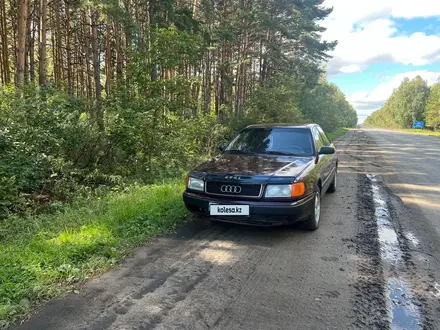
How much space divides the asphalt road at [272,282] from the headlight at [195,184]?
673mm

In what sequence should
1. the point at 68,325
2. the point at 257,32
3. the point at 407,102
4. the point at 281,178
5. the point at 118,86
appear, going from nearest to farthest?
the point at 68,325
the point at 281,178
the point at 118,86
the point at 257,32
the point at 407,102

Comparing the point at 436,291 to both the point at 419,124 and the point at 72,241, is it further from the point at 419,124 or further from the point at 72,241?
the point at 419,124

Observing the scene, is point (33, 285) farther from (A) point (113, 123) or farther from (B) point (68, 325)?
(A) point (113, 123)

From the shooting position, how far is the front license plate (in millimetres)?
4133

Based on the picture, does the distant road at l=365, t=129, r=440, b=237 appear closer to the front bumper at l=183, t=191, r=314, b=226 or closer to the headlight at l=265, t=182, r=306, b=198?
the front bumper at l=183, t=191, r=314, b=226

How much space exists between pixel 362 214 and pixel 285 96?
41.8 feet

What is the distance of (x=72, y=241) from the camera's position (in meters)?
3.84

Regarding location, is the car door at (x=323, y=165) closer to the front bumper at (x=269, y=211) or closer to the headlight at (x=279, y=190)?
the front bumper at (x=269, y=211)

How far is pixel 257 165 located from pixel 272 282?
6.20 feet

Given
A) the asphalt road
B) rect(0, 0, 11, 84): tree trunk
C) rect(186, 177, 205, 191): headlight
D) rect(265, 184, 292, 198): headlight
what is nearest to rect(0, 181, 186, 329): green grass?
the asphalt road

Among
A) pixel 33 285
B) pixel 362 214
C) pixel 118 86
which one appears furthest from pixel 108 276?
pixel 118 86

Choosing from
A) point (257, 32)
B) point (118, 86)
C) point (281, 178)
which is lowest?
point (281, 178)

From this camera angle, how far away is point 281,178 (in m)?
4.12

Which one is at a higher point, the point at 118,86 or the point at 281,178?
the point at 118,86
